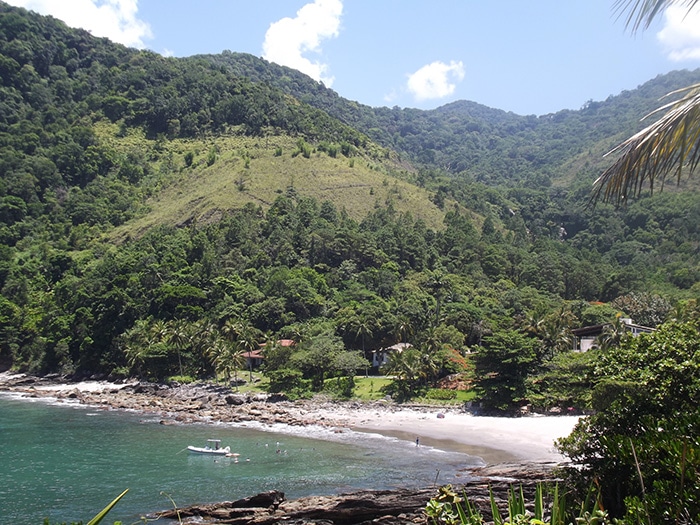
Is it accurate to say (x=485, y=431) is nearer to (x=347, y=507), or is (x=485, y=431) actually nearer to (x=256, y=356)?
(x=347, y=507)

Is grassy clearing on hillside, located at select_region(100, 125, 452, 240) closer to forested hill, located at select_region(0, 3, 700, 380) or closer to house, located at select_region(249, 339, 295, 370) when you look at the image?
forested hill, located at select_region(0, 3, 700, 380)

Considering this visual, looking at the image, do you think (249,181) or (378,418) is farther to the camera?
(249,181)

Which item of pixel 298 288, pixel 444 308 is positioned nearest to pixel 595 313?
pixel 444 308

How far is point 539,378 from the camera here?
147ft

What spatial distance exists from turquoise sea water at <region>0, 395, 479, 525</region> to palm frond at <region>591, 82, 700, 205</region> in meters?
16.2

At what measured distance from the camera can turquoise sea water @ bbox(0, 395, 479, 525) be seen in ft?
88.1

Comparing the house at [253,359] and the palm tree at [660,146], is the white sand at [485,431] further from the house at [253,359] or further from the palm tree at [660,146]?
the palm tree at [660,146]

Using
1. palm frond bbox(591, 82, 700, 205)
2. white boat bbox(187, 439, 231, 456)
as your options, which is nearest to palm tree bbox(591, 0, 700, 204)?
palm frond bbox(591, 82, 700, 205)

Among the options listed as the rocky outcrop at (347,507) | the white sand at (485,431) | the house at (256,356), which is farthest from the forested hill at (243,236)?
the rocky outcrop at (347,507)

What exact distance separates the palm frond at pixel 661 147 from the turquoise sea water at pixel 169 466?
16.2 meters

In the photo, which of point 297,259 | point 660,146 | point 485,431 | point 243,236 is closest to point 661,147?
point 660,146

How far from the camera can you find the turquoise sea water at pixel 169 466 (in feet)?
88.1

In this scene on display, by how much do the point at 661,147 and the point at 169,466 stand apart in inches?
1324

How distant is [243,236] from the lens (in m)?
98.7
